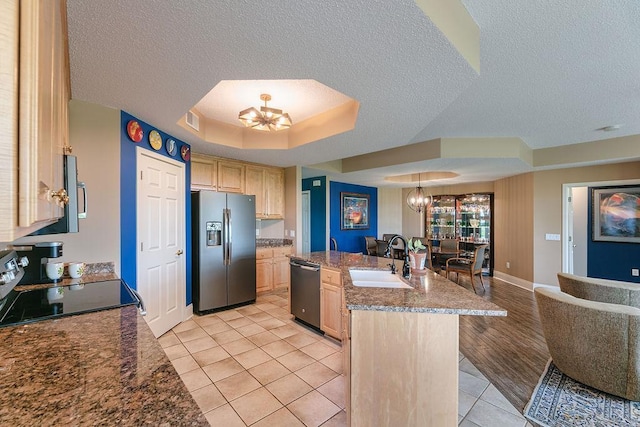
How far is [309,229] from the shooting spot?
267 inches

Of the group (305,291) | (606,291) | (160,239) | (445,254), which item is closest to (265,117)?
(160,239)

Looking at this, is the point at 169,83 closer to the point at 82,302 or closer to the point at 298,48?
the point at 298,48

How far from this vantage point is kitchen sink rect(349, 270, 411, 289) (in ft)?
7.59

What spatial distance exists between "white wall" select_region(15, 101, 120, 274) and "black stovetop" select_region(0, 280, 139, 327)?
60 cm

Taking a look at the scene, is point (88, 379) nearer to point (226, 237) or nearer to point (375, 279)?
point (375, 279)

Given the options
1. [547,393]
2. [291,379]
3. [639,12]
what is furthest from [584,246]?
[291,379]

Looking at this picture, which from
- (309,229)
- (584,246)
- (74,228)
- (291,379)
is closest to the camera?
(74,228)

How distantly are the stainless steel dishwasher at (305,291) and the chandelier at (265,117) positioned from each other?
1.60 metres

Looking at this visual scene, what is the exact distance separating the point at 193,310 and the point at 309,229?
3.49 meters

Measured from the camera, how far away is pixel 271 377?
2.31 metres

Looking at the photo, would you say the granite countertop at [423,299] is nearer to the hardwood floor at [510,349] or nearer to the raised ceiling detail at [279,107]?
the hardwood floor at [510,349]

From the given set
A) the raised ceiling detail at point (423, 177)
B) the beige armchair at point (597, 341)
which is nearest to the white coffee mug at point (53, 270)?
the beige armchair at point (597, 341)

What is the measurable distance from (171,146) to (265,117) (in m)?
1.29

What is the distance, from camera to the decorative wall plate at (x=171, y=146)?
3.19 metres
